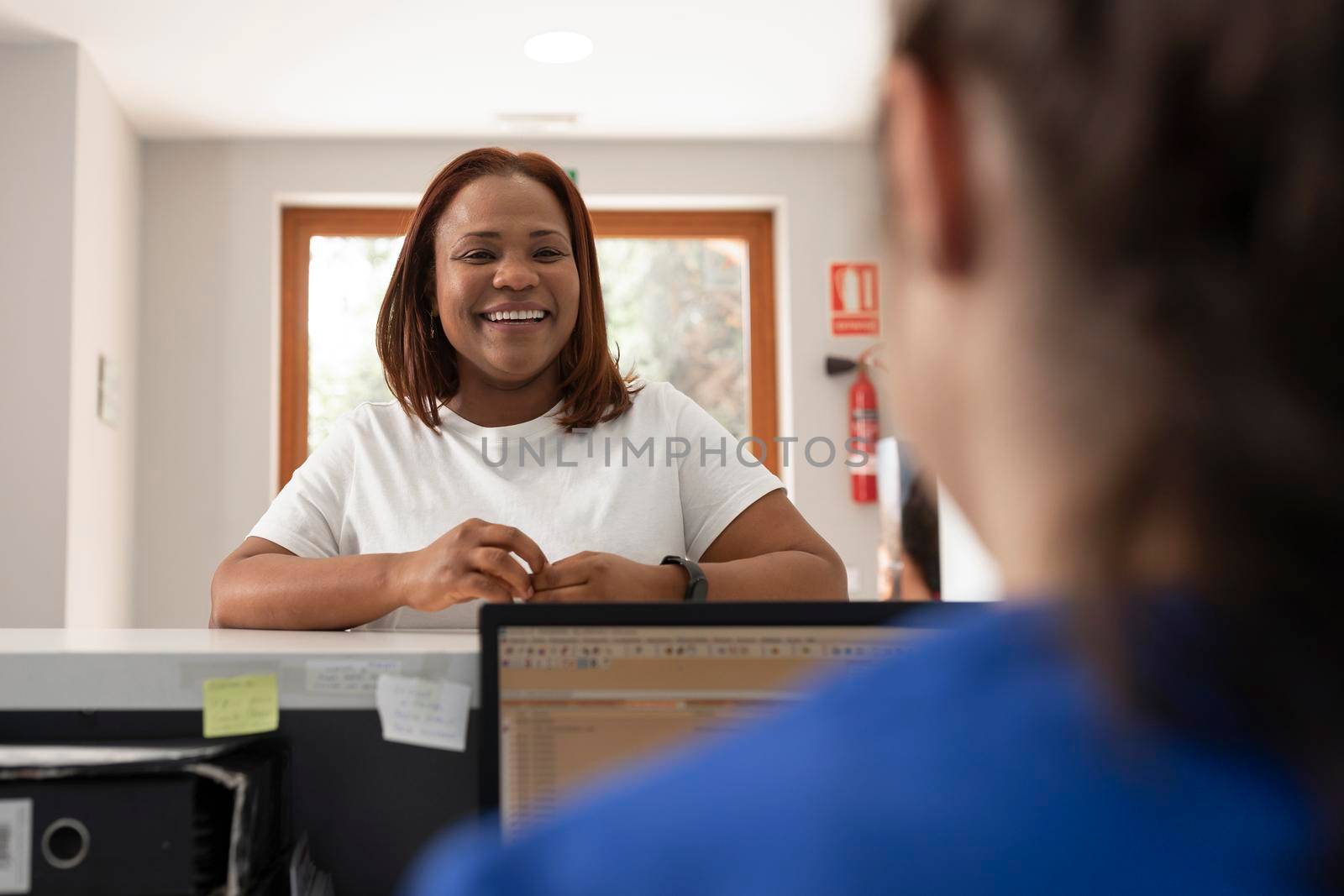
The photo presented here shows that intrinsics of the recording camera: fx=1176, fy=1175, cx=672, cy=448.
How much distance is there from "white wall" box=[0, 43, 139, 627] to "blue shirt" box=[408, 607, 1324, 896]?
3.41m

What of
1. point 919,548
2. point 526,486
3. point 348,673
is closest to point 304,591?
point 526,486

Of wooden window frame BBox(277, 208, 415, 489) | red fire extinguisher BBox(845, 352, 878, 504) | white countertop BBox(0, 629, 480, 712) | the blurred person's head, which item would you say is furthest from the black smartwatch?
wooden window frame BBox(277, 208, 415, 489)

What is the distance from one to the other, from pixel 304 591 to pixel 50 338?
2.54 metres

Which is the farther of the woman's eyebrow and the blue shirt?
the woman's eyebrow

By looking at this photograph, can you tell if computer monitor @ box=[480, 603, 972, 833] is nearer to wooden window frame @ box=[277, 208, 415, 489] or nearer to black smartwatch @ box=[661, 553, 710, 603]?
black smartwatch @ box=[661, 553, 710, 603]

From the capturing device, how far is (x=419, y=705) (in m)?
0.78

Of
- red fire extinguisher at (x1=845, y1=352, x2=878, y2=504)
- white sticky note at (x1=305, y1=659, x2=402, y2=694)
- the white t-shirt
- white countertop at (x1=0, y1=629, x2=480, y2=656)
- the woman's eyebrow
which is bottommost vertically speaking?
white sticky note at (x1=305, y1=659, x2=402, y2=694)

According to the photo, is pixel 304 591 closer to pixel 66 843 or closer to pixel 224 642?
pixel 224 642

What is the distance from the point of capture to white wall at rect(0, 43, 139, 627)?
3223 millimetres

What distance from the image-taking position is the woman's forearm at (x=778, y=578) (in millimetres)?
1234

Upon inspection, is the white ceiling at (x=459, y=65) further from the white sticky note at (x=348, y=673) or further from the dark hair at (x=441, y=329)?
the white sticky note at (x=348, y=673)

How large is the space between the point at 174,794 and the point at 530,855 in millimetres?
533

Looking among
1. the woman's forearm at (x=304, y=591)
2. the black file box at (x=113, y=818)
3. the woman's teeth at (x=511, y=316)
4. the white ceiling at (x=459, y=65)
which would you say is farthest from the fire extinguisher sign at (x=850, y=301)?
the black file box at (x=113, y=818)

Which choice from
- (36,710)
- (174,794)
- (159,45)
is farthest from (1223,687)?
(159,45)
